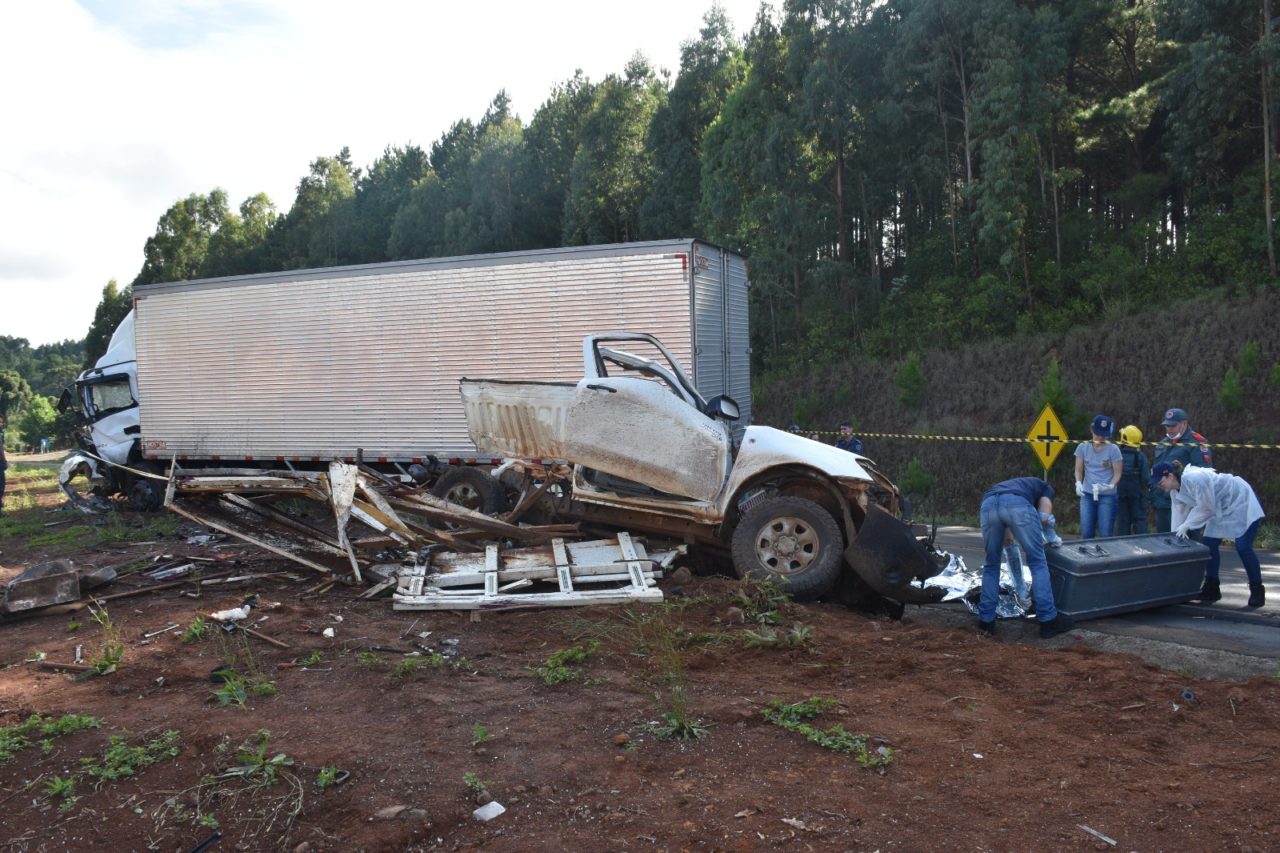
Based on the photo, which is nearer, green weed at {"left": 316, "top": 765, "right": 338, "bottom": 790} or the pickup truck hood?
green weed at {"left": 316, "top": 765, "right": 338, "bottom": 790}

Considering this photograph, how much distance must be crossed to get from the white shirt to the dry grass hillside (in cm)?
786

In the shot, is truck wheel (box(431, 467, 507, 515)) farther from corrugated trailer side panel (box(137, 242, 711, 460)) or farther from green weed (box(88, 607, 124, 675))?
green weed (box(88, 607, 124, 675))

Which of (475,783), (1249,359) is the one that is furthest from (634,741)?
(1249,359)

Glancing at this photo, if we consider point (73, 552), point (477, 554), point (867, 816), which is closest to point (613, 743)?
point (867, 816)

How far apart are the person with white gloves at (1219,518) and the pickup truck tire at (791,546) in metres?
3.08

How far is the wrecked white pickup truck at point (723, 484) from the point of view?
7471mm

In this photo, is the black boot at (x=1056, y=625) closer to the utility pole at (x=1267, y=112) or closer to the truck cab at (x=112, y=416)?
the truck cab at (x=112, y=416)

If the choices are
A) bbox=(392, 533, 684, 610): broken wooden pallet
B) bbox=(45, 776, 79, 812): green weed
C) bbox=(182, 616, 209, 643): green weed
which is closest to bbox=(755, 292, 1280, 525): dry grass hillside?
bbox=(392, 533, 684, 610): broken wooden pallet

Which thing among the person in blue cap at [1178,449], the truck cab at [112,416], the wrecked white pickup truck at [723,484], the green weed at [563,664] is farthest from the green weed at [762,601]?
the truck cab at [112,416]

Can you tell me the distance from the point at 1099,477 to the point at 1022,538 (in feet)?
12.8

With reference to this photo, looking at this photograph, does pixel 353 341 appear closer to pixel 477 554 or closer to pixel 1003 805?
pixel 477 554

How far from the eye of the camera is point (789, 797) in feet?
12.8

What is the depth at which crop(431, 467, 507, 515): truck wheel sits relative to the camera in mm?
11930

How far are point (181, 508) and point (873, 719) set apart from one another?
6787 mm
